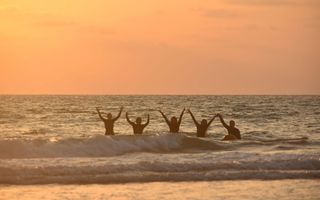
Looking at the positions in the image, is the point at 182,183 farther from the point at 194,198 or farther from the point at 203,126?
the point at 203,126

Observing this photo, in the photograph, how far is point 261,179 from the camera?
18.9 meters

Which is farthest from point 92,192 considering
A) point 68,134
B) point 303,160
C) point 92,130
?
point 92,130

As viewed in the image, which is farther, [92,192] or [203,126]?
[203,126]

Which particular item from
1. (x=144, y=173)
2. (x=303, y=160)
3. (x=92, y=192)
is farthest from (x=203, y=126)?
(x=92, y=192)

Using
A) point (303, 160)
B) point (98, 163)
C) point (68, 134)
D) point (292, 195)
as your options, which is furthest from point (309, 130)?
point (292, 195)

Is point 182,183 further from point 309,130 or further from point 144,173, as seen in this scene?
point 309,130

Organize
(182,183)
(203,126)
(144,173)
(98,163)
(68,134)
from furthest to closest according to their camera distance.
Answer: (68,134)
(203,126)
(98,163)
(144,173)
(182,183)

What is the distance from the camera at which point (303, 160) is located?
2195 centimetres

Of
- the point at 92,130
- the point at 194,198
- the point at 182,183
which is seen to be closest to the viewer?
the point at 194,198

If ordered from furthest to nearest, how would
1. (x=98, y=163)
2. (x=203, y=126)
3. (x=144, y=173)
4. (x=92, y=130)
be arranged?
(x=92, y=130), (x=203, y=126), (x=98, y=163), (x=144, y=173)

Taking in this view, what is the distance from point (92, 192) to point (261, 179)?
500cm

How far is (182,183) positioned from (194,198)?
2423 mm

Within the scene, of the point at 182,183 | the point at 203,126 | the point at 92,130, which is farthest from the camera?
the point at 92,130

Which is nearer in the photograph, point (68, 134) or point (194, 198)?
point (194, 198)
